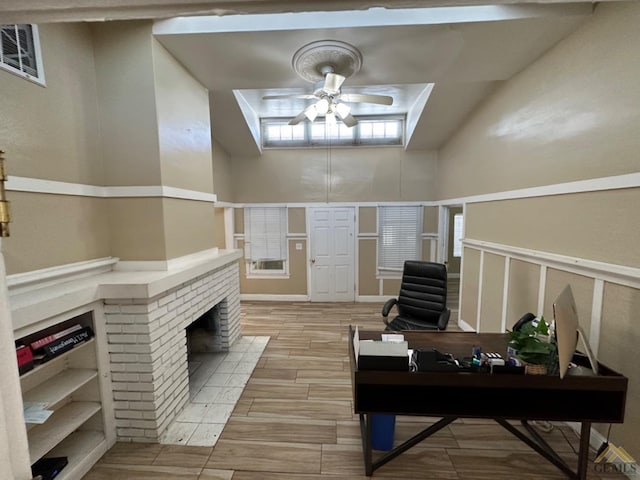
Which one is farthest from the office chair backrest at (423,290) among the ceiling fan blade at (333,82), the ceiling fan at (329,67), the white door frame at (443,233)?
the ceiling fan blade at (333,82)

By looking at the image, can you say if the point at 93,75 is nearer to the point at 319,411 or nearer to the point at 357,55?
the point at 357,55

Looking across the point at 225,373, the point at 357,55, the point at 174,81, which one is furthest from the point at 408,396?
the point at 174,81

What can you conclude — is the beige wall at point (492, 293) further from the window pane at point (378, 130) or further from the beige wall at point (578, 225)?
the window pane at point (378, 130)

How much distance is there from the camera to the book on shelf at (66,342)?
63.2 inches

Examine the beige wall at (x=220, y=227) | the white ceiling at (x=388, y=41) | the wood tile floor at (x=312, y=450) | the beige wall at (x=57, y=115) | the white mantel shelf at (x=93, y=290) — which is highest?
the white ceiling at (x=388, y=41)

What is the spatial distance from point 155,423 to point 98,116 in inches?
92.6

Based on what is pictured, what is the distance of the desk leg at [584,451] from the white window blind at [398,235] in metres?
3.58

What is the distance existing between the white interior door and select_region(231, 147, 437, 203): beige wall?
315 mm

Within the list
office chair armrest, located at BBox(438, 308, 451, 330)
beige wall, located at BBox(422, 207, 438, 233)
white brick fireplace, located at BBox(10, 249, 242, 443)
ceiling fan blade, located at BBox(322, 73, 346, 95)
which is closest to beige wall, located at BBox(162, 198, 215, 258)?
white brick fireplace, located at BBox(10, 249, 242, 443)

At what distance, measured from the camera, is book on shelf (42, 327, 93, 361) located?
161cm

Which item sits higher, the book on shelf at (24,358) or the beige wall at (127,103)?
the beige wall at (127,103)

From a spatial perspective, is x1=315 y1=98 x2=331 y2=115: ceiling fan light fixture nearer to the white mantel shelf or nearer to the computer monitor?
the white mantel shelf

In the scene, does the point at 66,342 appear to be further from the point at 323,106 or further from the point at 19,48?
the point at 323,106

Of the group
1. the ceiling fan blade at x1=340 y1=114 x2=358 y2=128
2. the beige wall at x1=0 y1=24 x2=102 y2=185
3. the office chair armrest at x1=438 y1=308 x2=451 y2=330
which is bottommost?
the office chair armrest at x1=438 y1=308 x2=451 y2=330
